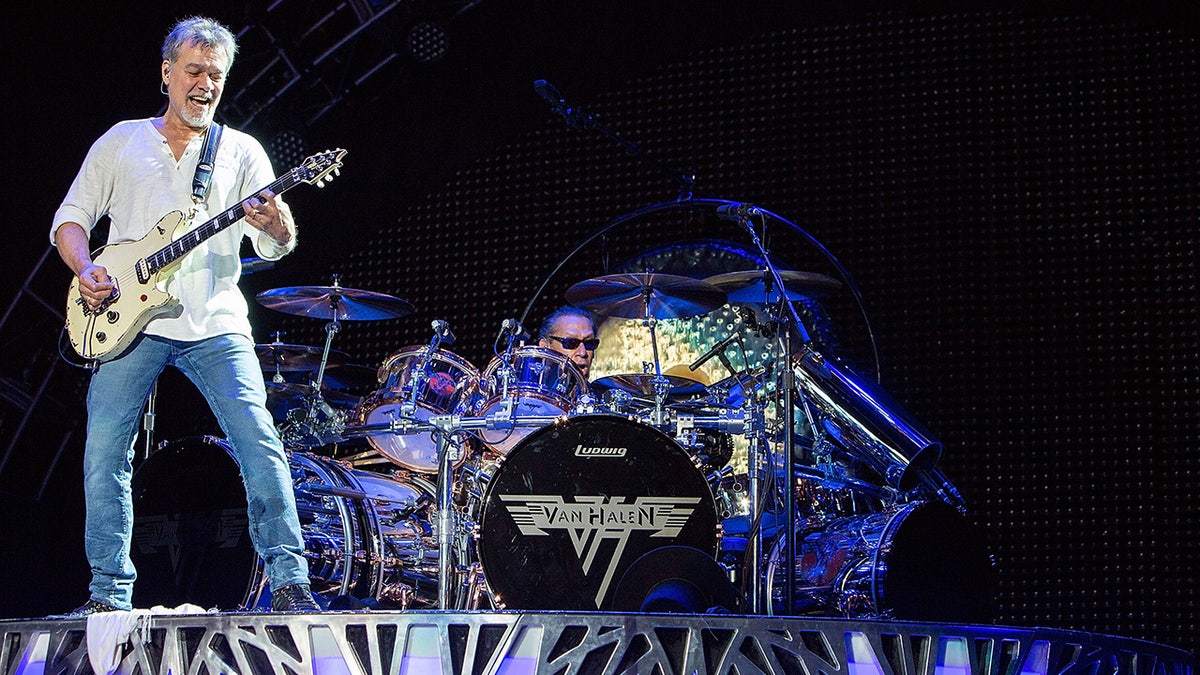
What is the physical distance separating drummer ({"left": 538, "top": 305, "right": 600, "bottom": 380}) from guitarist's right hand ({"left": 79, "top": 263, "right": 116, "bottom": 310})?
9.70 ft

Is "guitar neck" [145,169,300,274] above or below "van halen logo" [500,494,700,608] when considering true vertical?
above

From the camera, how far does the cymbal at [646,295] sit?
230 inches

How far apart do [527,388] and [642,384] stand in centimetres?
71

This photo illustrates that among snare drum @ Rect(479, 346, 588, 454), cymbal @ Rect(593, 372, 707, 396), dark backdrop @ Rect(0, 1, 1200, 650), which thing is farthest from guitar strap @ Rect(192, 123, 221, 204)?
dark backdrop @ Rect(0, 1, 1200, 650)

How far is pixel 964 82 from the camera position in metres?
7.27

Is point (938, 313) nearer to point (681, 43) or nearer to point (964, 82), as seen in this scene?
point (964, 82)

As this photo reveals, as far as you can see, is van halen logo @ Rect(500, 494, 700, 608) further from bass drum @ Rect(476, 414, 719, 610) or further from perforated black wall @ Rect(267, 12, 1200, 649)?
perforated black wall @ Rect(267, 12, 1200, 649)

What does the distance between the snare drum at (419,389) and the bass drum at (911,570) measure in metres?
1.84

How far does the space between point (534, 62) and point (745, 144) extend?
1.40 metres

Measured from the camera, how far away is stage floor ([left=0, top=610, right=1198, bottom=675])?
131 inches

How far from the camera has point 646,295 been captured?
5.95 meters

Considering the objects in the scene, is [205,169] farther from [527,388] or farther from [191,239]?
[527,388]

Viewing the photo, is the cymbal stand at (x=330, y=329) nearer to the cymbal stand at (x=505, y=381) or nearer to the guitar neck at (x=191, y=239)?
the cymbal stand at (x=505, y=381)

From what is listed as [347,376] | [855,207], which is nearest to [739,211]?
[855,207]
